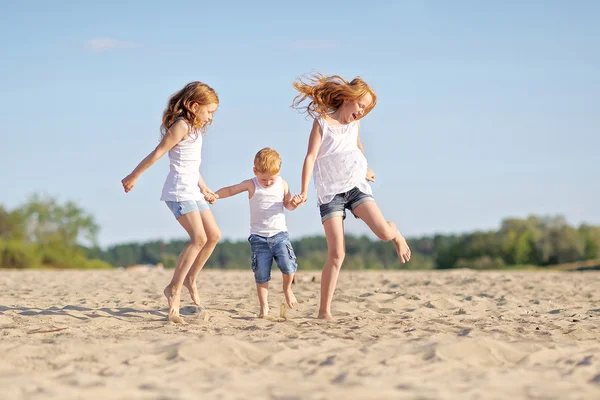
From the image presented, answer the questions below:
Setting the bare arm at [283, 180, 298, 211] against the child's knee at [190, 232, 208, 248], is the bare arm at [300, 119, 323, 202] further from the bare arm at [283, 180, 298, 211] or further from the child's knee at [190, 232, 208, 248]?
the child's knee at [190, 232, 208, 248]

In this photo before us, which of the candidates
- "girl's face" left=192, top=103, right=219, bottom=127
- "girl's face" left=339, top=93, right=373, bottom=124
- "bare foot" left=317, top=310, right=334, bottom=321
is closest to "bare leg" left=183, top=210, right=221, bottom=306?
"girl's face" left=192, top=103, right=219, bottom=127

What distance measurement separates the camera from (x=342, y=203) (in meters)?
6.28

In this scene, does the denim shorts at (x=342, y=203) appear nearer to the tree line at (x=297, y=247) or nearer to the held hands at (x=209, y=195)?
the held hands at (x=209, y=195)

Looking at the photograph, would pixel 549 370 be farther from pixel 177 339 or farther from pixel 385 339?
pixel 177 339

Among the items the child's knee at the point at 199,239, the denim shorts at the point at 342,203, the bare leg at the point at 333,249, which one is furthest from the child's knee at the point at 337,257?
the child's knee at the point at 199,239

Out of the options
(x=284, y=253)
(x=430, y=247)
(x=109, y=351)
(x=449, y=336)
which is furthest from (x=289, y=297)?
→ (x=430, y=247)

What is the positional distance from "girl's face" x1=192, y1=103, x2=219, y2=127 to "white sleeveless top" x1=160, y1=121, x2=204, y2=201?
0.11 m

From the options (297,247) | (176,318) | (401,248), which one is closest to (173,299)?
(176,318)

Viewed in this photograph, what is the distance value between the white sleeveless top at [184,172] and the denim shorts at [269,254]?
0.70 metres

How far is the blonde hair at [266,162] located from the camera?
21.4ft

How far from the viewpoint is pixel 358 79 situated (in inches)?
258

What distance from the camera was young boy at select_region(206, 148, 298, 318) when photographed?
661 centimetres

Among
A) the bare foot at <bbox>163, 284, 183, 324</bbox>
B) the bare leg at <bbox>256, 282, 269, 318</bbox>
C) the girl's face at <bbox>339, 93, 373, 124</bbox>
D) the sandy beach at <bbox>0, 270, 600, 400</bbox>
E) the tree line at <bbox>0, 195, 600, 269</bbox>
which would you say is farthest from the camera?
the tree line at <bbox>0, 195, 600, 269</bbox>

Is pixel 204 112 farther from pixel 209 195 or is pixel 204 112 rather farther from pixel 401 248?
pixel 401 248
